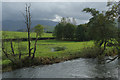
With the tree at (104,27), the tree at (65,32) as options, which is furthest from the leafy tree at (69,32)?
the tree at (104,27)

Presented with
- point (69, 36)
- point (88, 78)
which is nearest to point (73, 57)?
point (88, 78)

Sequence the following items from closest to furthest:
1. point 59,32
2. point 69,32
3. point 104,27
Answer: point 104,27 < point 69,32 < point 59,32

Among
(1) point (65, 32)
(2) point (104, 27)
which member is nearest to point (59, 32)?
(1) point (65, 32)

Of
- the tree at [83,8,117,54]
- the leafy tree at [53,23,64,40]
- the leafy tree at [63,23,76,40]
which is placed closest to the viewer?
the tree at [83,8,117,54]

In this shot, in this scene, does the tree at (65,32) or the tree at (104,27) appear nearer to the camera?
the tree at (104,27)

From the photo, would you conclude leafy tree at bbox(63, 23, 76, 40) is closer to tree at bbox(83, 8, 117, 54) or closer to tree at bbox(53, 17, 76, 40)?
tree at bbox(53, 17, 76, 40)

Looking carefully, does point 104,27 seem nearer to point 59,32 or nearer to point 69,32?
point 69,32

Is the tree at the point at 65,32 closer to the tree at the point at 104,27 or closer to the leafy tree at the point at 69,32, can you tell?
the leafy tree at the point at 69,32

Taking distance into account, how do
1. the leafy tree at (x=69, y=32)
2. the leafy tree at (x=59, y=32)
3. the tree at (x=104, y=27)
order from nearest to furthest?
the tree at (x=104, y=27), the leafy tree at (x=69, y=32), the leafy tree at (x=59, y=32)

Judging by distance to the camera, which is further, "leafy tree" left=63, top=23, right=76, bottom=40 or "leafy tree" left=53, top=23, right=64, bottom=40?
"leafy tree" left=53, top=23, right=64, bottom=40

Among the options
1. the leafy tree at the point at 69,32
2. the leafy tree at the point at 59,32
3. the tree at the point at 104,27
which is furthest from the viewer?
the leafy tree at the point at 59,32

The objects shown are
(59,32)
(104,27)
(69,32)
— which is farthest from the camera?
(59,32)

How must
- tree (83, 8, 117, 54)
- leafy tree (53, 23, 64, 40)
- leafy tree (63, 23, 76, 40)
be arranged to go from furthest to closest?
leafy tree (53, 23, 64, 40) < leafy tree (63, 23, 76, 40) < tree (83, 8, 117, 54)

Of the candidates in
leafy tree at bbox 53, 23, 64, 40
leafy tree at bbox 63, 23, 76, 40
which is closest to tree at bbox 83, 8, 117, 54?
leafy tree at bbox 63, 23, 76, 40
